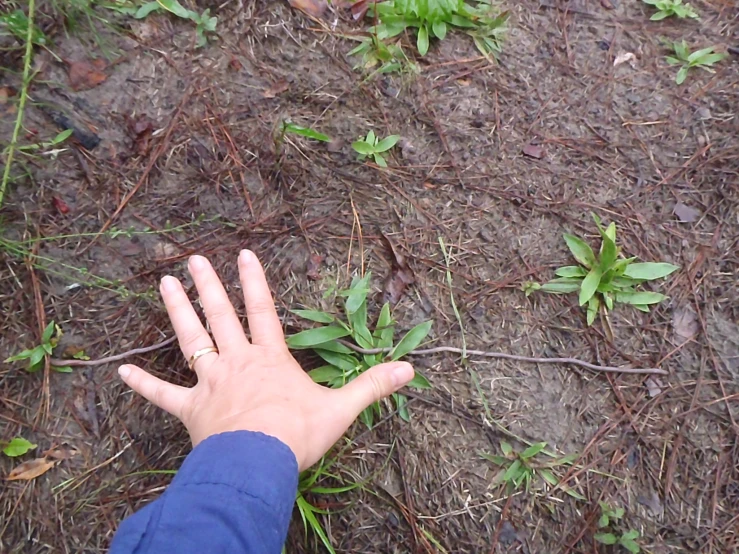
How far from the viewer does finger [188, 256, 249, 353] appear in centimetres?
148

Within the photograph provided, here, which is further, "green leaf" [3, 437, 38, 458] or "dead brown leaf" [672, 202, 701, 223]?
"dead brown leaf" [672, 202, 701, 223]

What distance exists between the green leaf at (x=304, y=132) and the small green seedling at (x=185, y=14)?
54 cm

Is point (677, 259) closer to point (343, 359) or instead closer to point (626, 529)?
point (626, 529)

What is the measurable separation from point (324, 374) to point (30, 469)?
0.99 meters

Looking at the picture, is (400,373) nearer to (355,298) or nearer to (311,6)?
(355,298)

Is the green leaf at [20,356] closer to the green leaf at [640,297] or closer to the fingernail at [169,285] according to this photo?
the fingernail at [169,285]

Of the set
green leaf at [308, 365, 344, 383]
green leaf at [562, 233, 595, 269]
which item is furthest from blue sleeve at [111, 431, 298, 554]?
green leaf at [562, 233, 595, 269]

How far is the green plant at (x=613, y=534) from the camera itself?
169 centimetres

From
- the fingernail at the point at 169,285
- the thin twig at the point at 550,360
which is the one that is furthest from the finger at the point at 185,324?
the thin twig at the point at 550,360

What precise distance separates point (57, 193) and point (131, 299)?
487 millimetres

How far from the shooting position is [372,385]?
144 cm

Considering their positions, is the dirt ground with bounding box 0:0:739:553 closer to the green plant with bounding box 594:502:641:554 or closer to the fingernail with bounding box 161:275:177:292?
the green plant with bounding box 594:502:641:554

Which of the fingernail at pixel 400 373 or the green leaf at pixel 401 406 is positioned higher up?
the fingernail at pixel 400 373

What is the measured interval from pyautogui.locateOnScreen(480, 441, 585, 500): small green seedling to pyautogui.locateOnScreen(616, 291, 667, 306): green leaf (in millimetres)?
638
